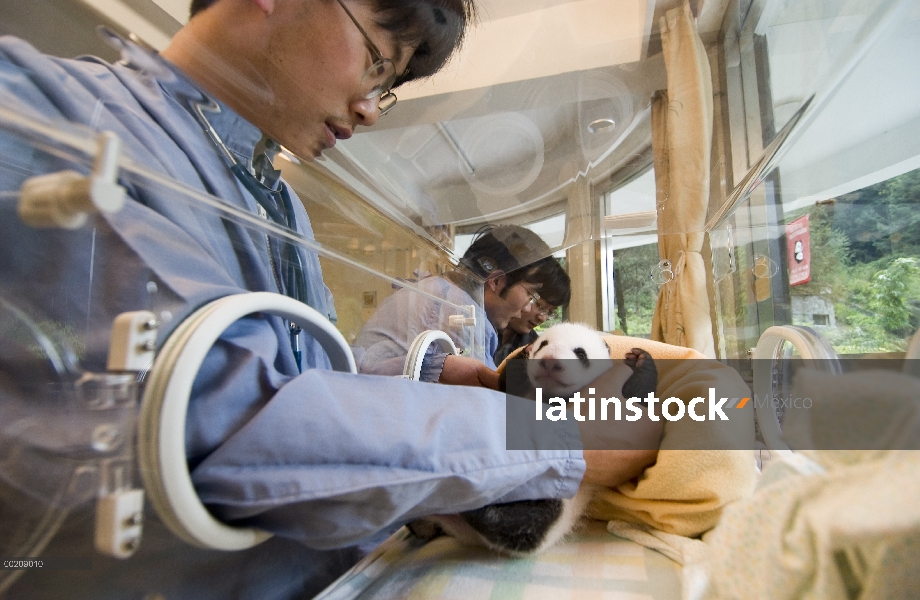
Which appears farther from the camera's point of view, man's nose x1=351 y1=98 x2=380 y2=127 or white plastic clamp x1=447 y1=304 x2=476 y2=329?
white plastic clamp x1=447 y1=304 x2=476 y2=329

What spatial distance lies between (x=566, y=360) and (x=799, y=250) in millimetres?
447

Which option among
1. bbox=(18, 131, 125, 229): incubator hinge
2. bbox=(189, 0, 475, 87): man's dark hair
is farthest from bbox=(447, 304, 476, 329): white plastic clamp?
bbox=(18, 131, 125, 229): incubator hinge

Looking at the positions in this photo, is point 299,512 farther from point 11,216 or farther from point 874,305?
point 874,305

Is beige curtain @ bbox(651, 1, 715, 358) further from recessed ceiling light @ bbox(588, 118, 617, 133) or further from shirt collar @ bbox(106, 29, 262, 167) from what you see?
shirt collar @ bbox(106, 29, 262, 167)

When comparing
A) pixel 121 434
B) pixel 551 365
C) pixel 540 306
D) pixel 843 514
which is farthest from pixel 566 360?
pixel 121 434

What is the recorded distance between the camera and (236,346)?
0.34m

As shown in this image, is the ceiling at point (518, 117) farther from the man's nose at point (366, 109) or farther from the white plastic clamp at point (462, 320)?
the white plastic clamp at point (462, 320)

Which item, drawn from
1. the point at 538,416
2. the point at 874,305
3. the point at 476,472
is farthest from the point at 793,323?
the point at 476,472

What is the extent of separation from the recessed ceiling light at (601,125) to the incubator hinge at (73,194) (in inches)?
38.7

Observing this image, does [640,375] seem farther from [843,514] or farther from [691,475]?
[843,514]

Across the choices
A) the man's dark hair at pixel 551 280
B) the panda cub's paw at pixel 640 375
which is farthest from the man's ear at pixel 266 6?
the man's dark hair at pixel 551 280

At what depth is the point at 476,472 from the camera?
389 mm

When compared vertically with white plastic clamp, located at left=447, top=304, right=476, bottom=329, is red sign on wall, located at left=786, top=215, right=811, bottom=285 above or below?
above

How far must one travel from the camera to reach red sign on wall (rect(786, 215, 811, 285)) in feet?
2.33
